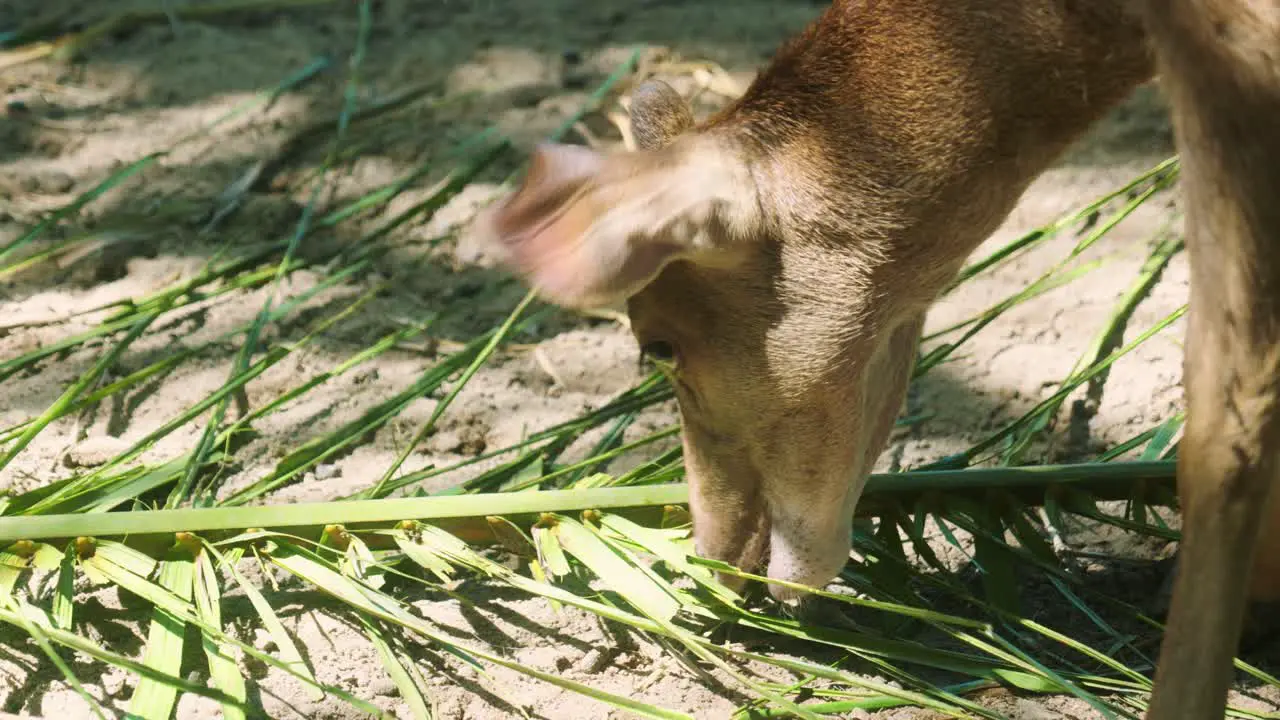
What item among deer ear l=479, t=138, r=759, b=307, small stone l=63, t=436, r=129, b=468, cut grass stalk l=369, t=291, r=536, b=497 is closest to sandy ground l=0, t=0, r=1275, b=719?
small stone l=63, t=436, r=129, b=468

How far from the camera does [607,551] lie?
2.23 m

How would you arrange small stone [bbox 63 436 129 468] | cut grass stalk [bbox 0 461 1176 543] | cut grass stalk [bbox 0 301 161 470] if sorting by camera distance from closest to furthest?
1. cut grass stalk [bbox 0 461 1176 543]
2. cut grass stalk [bbox 0 301 161 470]
3. small stone [bbox 63 436 129 468]

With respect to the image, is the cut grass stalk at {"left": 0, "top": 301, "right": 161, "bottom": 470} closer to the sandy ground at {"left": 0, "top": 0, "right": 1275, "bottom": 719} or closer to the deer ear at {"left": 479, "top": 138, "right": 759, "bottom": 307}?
A: the sandy ground at {"left": 0, "top": 0, "right": 1275, "bottom": 719}

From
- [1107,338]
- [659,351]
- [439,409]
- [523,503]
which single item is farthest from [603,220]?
[1107,338]

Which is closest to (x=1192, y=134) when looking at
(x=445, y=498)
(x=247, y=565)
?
(x=445, y=498)

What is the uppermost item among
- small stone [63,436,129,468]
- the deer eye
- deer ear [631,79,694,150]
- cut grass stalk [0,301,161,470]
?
deer ear [631,79,694,150]

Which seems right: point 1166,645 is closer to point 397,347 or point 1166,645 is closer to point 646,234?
point 646,234

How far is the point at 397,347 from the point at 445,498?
0.87 meters

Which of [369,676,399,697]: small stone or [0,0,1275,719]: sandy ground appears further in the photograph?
[0,0,1275,719]: sandy ground

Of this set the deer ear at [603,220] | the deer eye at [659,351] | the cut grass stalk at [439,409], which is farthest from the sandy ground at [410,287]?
the deer ear at [603,220]

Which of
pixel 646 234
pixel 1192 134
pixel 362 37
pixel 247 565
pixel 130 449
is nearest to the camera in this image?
pixel 1192 134

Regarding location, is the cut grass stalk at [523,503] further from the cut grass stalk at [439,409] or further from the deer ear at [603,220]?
the deer ear at [603,220]

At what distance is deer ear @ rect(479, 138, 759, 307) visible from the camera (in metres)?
1.74

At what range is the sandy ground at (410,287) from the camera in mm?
2244
